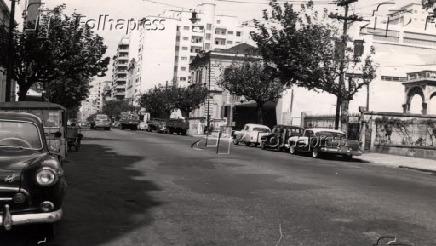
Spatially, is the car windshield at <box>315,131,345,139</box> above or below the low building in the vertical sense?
below

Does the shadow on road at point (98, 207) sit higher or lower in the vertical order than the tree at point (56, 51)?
lower

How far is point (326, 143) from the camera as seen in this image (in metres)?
23.1

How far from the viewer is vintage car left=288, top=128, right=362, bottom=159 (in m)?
23.0

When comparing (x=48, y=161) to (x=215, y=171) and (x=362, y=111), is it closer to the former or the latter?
(x=215, y=171)

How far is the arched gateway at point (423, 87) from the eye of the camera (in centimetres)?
4322

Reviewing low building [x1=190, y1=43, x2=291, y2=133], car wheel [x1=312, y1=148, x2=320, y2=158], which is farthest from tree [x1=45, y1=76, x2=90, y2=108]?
car wheel [x1=312, y1=148, x2=320, y2=158]

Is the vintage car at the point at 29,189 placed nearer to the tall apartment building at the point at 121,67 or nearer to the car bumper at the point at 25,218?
the car bumper at the point at 25,218

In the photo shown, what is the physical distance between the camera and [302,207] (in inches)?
338

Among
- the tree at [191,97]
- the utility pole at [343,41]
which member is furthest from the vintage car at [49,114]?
the tree at [191,97]

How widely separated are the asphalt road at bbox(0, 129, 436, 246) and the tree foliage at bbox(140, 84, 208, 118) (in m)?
52.4

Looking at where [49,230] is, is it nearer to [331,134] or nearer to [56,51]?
[331,134]

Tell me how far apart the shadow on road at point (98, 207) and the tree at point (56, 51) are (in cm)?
1530

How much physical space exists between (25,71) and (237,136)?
557 inches

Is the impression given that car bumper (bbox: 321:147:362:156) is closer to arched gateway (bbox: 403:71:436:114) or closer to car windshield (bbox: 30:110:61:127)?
car windshield (bbox: 30:110:61:127)
